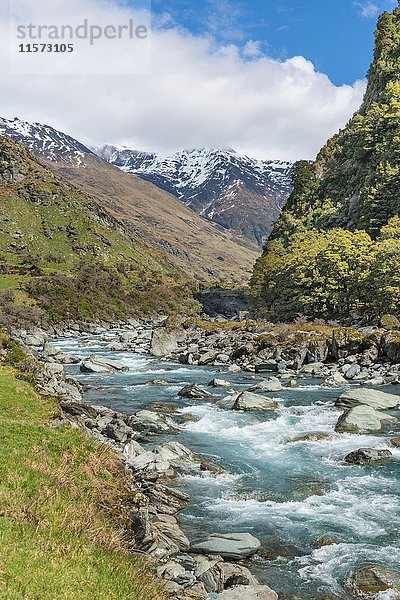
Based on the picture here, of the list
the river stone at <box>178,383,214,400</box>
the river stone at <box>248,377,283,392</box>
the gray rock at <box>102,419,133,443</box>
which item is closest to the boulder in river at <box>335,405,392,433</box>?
the gray rock at <box>102,419,133,443</box>

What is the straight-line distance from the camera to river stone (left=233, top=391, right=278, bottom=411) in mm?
34562

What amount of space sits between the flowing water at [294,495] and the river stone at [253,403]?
87 cm

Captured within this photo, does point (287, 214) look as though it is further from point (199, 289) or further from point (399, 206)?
point (199, 289)

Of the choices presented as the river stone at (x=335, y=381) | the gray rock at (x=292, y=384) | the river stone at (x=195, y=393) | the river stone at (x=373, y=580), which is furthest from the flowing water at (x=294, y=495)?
the river stone at (x=335, y=381)

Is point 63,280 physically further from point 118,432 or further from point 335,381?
point 118,432

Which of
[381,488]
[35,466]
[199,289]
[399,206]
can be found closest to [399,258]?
[399,206]

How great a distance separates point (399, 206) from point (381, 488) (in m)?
87.0

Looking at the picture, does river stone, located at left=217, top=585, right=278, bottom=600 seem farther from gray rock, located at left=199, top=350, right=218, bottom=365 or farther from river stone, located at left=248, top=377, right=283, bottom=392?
gray rock, located at left=199, top=350, right=218, bottom=365

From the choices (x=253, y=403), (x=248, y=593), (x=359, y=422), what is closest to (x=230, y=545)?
(x=248, y=593)

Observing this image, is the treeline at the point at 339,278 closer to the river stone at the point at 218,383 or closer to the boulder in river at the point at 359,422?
the river stone at the point at 218,383

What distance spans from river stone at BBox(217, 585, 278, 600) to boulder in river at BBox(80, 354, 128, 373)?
43.9 meters

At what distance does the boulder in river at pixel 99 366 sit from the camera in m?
54.3

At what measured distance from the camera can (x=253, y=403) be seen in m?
34.9

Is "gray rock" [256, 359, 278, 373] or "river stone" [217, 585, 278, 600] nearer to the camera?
"river stone" [217, 585, 278, 600]
